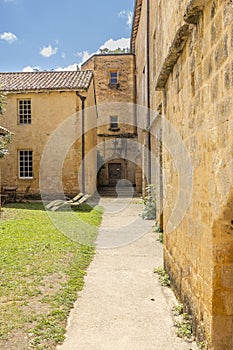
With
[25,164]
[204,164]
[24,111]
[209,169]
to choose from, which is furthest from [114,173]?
[209,169]

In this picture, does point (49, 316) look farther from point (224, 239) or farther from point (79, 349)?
point (224, 239)

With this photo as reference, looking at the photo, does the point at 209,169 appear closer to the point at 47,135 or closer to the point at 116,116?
the point at 47,135

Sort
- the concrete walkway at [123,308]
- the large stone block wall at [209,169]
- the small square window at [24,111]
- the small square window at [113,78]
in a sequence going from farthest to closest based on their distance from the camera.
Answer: the small square window at [113,78] < the small square window at [24,111] < the concrete walkway at [123,308] < the large stone block wall at [209,169]

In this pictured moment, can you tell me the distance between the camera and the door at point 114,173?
1220 inches

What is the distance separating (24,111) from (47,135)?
207cm

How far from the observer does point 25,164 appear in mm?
19234

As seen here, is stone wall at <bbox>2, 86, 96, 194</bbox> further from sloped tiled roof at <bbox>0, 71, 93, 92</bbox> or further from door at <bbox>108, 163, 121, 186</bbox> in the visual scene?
door at <bbox>108, 163, 121, 186</bbox>

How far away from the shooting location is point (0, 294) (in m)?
4.91

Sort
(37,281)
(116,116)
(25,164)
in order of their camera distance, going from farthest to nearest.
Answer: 1. (116,116)
2. (25,164)
3. (37,281)

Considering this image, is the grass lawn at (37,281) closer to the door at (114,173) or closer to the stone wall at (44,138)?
the stone wall at (44,138)

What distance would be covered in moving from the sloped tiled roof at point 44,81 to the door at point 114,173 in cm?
1146

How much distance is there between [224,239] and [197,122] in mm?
1300

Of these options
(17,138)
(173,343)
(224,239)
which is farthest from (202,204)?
(17,138)

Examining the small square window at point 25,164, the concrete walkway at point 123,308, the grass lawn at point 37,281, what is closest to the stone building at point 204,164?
the concrete walkway at point 123,308
